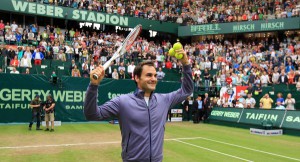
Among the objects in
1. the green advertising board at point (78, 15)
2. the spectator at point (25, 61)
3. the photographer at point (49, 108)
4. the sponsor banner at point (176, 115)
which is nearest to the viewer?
the photographer at point (49, 108)

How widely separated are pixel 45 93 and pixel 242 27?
84.4 feet

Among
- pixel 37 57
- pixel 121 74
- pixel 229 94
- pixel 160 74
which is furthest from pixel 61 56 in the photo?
pixel 229 94

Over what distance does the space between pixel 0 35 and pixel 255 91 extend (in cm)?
1907

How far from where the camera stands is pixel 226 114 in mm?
23062

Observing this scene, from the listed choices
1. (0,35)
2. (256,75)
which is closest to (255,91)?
(256,75)

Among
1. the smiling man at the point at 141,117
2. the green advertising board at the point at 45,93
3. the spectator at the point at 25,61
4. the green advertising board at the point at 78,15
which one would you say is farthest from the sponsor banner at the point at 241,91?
the smiling man at the point at 141,117

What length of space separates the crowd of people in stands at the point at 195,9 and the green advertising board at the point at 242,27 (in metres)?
0.58

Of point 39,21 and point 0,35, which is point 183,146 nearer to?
point 0,35

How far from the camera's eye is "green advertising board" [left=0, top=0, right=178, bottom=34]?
33000mm

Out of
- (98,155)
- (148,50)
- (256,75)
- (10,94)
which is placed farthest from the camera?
(148,50)

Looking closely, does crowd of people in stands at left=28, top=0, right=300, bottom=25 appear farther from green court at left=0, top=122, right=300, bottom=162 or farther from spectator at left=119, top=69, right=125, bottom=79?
green court at left=0, top=122, right=300, bottom=162

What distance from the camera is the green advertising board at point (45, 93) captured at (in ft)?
66.8

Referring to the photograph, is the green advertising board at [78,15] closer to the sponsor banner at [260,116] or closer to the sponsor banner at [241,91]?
the sponsor banner at [241,91]

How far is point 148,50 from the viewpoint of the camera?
3250 centimetres
